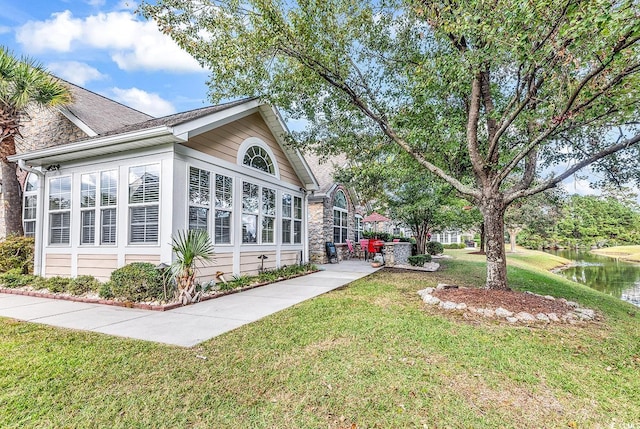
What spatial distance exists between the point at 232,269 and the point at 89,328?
154 inches

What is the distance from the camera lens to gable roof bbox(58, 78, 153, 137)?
9258 millimetres

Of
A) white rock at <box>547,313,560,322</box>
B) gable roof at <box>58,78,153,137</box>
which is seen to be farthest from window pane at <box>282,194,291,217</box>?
white rock at <box>547,313,560,322</box>

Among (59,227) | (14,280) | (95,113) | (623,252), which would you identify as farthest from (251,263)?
(623,252)

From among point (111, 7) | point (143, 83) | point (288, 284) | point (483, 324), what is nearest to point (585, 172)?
point (483, 324)

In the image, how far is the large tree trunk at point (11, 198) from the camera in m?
9.77

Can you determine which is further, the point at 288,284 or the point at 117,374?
the point at 288,284

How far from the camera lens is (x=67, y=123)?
10000 millimetres

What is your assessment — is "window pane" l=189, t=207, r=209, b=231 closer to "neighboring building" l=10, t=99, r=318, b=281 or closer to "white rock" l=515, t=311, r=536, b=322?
"neighboring building" l=10, t=99, r=318, b=281

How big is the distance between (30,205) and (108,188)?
5.31m

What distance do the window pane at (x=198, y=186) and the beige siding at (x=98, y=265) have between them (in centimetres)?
218

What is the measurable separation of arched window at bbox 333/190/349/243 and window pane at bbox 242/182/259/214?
694 centimetres

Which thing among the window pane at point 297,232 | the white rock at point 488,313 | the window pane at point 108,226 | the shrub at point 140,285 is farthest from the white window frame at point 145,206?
the white rock at point 488,313

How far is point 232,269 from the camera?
8445 millimetres

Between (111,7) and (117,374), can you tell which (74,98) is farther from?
(117,374)
